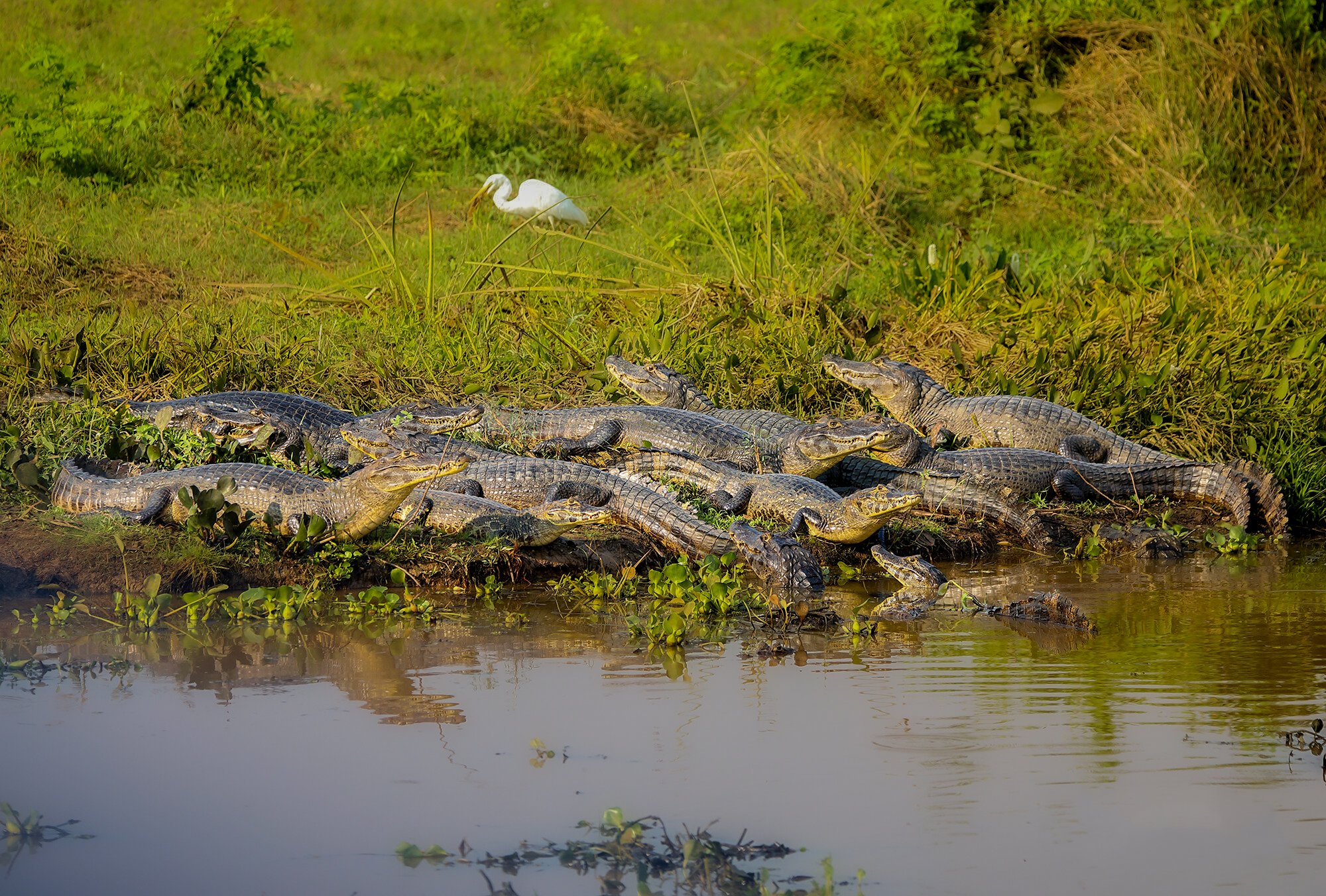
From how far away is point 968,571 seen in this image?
625 cm

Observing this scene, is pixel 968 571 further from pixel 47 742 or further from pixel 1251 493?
pixel 47 742

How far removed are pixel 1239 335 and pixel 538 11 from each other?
31.1 feet

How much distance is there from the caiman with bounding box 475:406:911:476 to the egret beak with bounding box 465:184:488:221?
4018 millimetres

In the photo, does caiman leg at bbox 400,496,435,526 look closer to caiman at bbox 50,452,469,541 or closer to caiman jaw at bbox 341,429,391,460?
caiman at bbox 50,452,469,541

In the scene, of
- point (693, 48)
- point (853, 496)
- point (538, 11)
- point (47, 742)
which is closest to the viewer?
point (47, 742)

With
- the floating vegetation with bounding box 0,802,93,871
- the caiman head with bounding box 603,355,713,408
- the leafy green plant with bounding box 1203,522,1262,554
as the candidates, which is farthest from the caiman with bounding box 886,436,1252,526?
the floating vegetation with bounding box 0,802,93,871

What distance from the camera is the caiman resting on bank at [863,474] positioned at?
6.67m

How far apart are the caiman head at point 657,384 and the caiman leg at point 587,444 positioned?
0.51m

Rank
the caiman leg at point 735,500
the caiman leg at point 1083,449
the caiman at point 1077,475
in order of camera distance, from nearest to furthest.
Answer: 1. the caiman leg at point 735,500
2. the caiman at point 1077,475
3. the caiman leg at point 1083,449

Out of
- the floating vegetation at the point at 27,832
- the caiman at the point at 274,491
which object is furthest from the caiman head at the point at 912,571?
the floating vegetation at the point at 27,832

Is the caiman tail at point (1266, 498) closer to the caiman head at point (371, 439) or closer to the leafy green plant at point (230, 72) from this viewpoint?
the caiman head at point (371, 439)

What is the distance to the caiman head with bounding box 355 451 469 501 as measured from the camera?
5395mm

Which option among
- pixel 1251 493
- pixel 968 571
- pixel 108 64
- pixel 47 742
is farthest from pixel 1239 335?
pixel 108 64

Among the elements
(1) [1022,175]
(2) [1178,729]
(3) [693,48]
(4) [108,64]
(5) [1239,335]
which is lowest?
(2) [1178,729]
